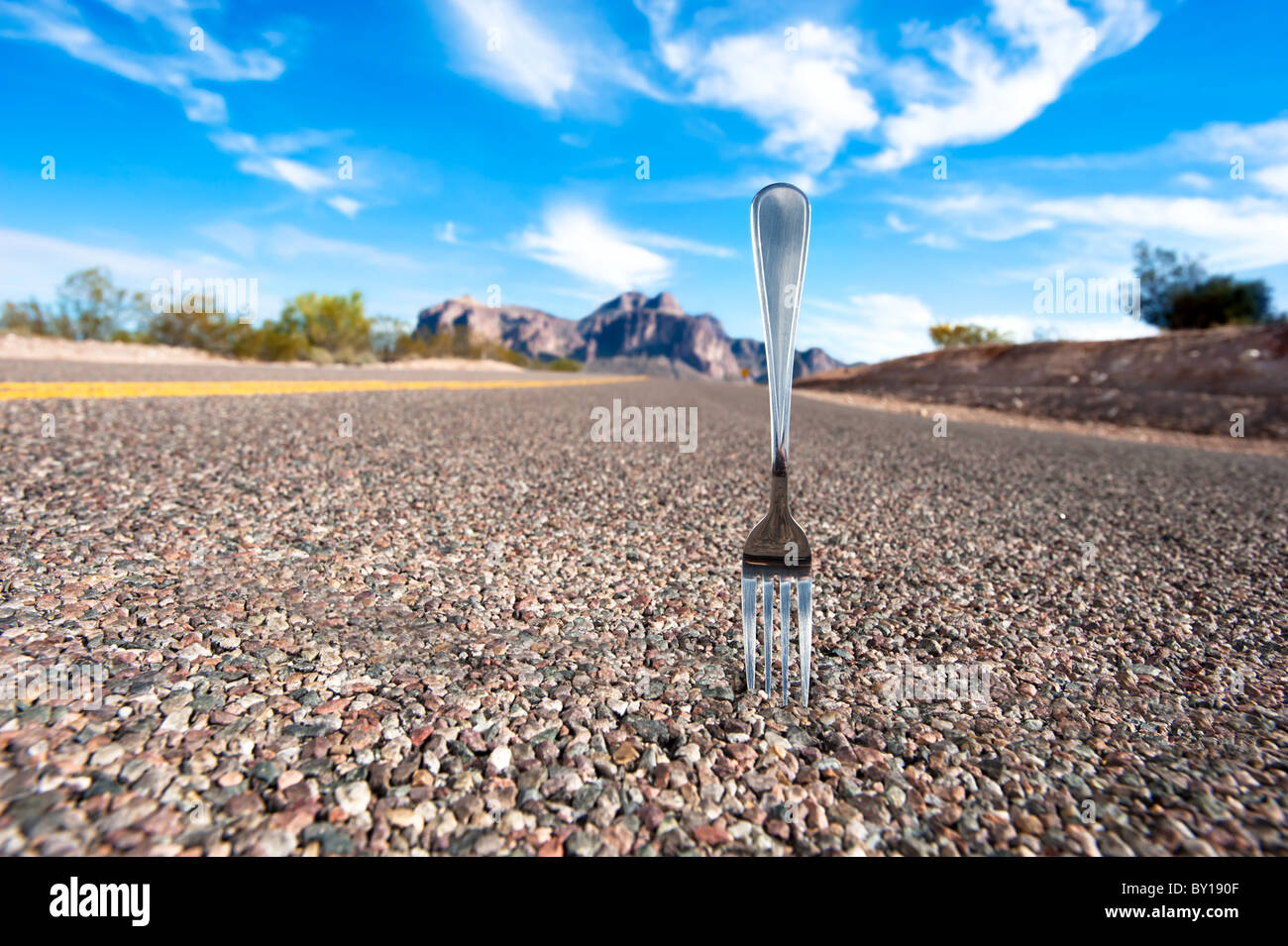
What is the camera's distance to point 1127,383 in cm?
1991

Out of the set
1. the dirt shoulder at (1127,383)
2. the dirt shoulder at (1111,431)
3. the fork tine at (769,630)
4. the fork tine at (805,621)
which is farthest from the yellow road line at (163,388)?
the dirt shoulder at (1127,383)

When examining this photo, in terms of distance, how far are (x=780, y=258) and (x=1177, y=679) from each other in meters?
2.16

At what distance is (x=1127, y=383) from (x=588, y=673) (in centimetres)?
2412

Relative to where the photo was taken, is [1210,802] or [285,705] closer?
[1210,802]

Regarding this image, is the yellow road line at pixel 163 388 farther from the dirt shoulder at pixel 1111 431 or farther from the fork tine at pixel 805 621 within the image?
the dirt shoulder at pixel 1111 431

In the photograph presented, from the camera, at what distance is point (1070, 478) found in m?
6.21

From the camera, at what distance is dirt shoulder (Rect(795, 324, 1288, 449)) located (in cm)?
1397

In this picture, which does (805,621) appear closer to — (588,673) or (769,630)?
(769,630)
